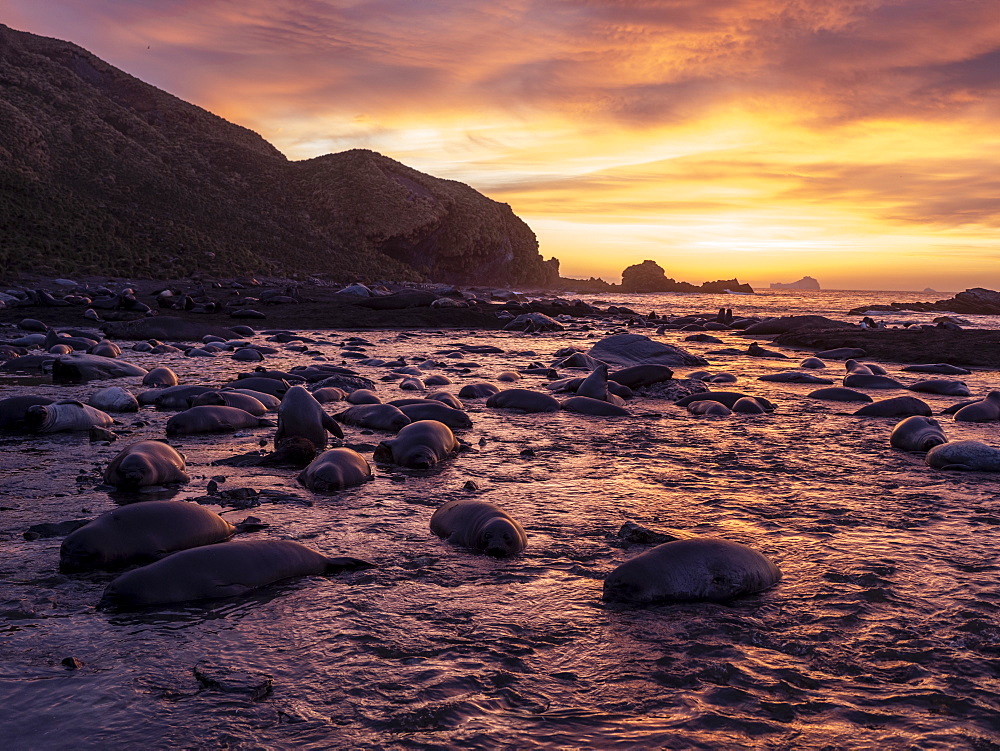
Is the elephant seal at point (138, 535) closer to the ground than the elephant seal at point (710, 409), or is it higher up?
closer to the ground

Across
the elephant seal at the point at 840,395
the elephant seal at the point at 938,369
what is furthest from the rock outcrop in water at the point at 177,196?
the elephant seal at the point at 938,369

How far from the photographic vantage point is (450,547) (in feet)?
13.5

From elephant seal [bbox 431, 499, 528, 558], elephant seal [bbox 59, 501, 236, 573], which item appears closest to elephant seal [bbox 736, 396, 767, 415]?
elephant seal [bbox 431, 499, 528, 558]

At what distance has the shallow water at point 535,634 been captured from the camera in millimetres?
2330

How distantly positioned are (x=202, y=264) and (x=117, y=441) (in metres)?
37.8

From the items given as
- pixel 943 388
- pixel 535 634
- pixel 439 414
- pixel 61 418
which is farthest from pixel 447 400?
pixel 943 388

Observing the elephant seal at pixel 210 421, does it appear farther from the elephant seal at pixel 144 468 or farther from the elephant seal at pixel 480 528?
the elephant seal at pixel 480 528

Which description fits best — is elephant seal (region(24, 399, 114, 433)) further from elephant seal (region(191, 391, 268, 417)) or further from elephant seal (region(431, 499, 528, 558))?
elephant seal (region(431, 499, 528, 558))

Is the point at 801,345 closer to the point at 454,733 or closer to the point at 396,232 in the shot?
the point at 454,733

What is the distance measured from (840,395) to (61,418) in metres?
10.1

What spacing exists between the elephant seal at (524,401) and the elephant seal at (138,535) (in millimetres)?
5638

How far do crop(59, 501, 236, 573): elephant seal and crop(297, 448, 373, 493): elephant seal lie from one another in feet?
4.13

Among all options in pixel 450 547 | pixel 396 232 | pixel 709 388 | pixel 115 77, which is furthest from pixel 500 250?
pixel 450 547

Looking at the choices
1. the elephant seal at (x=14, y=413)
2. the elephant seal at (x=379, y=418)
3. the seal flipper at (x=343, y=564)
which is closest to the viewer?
the seal flipper at (x=343, y=564)
